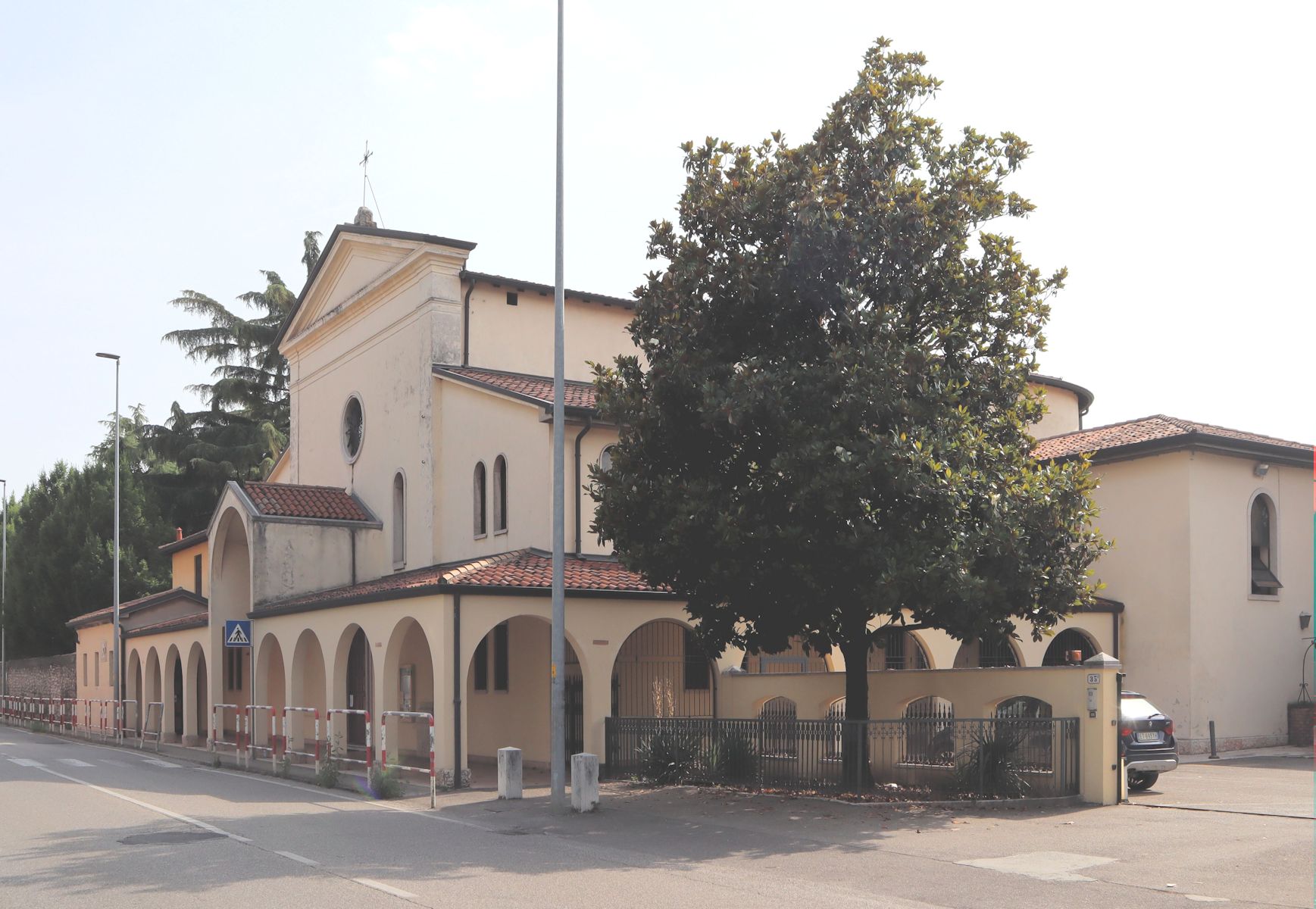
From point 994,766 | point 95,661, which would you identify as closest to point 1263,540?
point 994,766

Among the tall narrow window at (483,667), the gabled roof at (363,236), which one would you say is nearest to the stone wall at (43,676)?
the gabled roof at (363,236)

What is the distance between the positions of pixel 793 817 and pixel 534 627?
9.86 m

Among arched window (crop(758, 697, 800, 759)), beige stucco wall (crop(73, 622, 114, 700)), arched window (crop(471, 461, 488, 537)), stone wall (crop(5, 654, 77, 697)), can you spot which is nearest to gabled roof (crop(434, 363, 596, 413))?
arched window (crop(471, 461, 488, 537))

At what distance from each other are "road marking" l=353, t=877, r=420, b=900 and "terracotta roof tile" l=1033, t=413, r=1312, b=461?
57.0 feet

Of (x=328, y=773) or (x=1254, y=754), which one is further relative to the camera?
(x=1254, y=754)

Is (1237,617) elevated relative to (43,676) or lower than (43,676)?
elevated

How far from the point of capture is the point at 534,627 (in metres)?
24.2

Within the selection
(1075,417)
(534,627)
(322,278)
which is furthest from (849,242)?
(1075,417)

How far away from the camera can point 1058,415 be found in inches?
1404

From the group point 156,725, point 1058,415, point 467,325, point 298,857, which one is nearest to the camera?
point 298,857

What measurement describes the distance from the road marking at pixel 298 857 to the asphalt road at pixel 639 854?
0.04 metres

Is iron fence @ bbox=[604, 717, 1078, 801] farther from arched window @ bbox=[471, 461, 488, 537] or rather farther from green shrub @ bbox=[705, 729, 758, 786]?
arched window @ bbox=[471, 461, 488, 537]

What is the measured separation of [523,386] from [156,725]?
17.9 metres

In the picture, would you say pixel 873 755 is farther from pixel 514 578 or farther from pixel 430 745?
pixel 430 745
